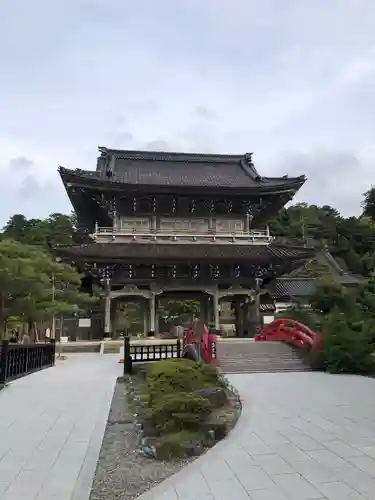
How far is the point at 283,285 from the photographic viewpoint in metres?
29.5

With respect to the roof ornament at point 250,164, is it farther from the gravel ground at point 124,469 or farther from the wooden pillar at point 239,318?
the gravel ground at point 124,469

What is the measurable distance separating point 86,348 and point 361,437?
18.3 m

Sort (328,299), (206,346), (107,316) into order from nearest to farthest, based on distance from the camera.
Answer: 1. (206,346)
2. (107,316)
3. (328,299)

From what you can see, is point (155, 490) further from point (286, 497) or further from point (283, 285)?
point (283, 285)

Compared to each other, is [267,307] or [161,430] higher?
[267,307]

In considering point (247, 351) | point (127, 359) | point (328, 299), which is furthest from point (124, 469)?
point (328, 299)

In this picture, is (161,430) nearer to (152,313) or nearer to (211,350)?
(211,350)

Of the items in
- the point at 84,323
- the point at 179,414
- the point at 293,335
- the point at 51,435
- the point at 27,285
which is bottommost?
the point at 51,435

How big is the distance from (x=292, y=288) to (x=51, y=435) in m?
25.2

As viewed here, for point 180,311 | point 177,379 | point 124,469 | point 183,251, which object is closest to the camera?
point 124,469

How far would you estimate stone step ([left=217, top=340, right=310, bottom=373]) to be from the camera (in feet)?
50.6

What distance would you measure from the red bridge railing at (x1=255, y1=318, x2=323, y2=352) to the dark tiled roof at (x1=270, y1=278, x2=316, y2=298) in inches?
244

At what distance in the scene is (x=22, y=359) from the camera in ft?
45.0

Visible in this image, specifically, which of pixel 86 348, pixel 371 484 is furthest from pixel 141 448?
pixel 86 348
